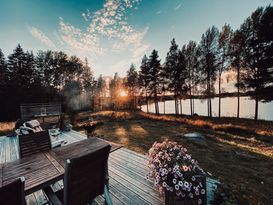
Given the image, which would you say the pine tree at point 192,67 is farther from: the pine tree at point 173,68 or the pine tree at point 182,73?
the pine tree at point 173,68

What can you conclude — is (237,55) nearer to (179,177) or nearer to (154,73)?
(154,73)

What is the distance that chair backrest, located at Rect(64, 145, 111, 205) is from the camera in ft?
3.96

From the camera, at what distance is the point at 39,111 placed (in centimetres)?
862

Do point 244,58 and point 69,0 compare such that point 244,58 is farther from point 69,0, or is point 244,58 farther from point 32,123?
point 32,123

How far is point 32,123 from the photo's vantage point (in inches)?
188

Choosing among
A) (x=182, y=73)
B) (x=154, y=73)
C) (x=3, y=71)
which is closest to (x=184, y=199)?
(x=182, y=73)

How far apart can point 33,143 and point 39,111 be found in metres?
7.81

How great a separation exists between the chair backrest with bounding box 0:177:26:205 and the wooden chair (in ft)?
1.05

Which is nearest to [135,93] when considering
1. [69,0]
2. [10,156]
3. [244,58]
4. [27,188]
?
[244,58]

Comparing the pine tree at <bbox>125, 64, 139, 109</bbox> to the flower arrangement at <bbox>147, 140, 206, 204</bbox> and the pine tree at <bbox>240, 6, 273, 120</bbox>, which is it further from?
the flower arrangement at <bbox>147, 140, 206, 204</bbox>

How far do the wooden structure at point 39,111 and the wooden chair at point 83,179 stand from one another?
8.14 m

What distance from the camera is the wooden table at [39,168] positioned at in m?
1.37

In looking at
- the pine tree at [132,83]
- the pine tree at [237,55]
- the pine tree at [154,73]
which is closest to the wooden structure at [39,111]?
the pine tree at [154,73]

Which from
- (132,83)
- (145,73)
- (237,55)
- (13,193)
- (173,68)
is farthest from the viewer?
(132,83)
